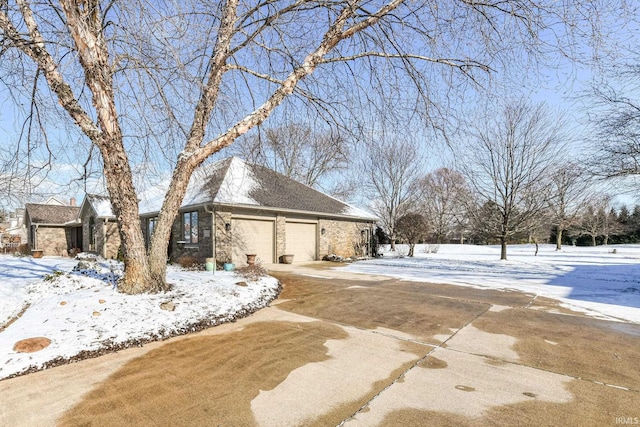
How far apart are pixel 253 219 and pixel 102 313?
8.87 m

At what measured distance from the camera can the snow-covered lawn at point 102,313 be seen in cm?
387

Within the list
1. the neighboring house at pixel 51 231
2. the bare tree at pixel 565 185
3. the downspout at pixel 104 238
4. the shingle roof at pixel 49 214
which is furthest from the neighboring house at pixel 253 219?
the shingle roof at pixel 49 214

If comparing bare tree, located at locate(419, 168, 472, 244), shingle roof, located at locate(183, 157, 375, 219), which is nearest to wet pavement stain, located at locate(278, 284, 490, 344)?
shingle roof, located at locate(183, 157, 375, 219)

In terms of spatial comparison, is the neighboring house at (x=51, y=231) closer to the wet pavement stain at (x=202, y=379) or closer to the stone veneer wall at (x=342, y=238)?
the stone veneer wall at (x=342, y=238)

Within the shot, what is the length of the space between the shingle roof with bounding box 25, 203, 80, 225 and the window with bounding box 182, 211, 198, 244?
1496cm

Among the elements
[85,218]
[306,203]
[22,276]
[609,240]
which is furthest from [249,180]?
[609,240]

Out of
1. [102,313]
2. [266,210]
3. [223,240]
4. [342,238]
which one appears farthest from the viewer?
[342,238]

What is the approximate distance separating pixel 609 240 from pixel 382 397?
49.9m

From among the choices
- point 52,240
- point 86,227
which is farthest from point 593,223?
point 52,240

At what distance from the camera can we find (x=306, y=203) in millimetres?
16281

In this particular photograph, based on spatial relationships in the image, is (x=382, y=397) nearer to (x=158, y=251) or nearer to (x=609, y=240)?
(x=158, y=251)

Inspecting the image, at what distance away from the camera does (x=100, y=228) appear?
58.7 ft

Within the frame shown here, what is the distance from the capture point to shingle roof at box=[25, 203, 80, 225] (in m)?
22.5

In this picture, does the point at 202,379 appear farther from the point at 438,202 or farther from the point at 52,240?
the point at 438,202
